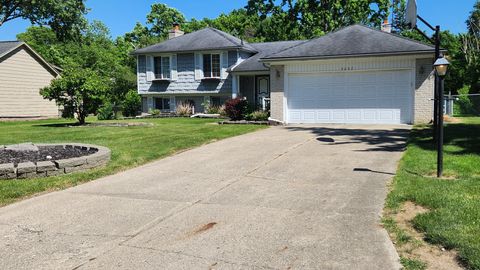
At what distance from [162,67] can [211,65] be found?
337 centimetres

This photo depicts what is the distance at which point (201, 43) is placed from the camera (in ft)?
85.5

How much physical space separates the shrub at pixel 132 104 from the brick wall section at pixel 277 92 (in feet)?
45.2

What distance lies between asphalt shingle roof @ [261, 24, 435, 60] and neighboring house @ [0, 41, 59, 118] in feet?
55.9

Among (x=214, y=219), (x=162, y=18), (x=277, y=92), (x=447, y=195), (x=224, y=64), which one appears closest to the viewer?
(x=214, y=219)

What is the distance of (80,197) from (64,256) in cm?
237

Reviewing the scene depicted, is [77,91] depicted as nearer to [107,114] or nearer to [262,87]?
[107,114]

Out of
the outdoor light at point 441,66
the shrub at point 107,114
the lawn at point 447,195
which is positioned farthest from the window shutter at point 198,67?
the outdoor light at point 441,66

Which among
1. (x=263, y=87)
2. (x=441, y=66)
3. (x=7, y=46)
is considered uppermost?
(x=7, y=46)

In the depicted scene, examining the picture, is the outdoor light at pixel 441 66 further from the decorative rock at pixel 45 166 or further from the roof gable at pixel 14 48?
the roof gable at pixel 14 48

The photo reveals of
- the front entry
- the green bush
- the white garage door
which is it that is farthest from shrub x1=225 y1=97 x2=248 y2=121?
the green bush

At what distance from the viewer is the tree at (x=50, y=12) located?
111 feet

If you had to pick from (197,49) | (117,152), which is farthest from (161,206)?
(197,49)

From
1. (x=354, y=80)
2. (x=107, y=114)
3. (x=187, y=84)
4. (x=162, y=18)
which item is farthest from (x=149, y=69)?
(x=162, y=18)

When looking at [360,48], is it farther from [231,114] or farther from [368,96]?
[231,114]
